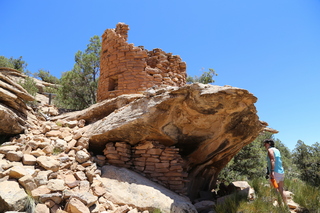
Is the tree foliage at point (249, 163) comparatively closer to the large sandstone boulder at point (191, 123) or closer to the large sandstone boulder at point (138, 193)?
the large sandstone boulder at point (191, 123)

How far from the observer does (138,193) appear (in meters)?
4.02

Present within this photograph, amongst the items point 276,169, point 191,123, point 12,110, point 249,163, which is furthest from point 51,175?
point 249,163

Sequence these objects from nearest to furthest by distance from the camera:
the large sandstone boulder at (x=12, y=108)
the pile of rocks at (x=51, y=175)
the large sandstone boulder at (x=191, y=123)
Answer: the pile of rocks at (x=51, y=175)
the large sandstone boulder at (x=191, y=123)
the large sandstone boulder at (x=12, y=108)

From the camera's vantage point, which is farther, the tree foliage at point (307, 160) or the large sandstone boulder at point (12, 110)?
the tree foliage at point (307, 160)

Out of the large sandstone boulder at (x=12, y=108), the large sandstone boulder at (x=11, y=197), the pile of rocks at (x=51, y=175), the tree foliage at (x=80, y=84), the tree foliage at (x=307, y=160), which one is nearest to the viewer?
the large sandstone boulder at (x=11, y=197)

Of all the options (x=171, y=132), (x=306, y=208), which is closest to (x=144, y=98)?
(x=171, y=132)

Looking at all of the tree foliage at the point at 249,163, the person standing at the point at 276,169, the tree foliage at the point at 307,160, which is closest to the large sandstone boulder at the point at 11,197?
the person standing at the point at 276,169

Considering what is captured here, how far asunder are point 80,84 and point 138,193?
31.2ft

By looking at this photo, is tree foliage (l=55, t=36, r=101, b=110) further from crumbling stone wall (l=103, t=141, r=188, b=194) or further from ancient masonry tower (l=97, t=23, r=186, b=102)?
crumbling stone wall (l=103, t=141, r=188, b=194)

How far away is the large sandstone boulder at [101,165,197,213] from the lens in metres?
3.81

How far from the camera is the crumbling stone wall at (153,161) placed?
4.82 metres

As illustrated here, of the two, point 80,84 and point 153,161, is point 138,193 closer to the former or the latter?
point 153,161

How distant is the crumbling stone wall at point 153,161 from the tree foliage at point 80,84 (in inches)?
300

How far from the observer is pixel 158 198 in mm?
3979
